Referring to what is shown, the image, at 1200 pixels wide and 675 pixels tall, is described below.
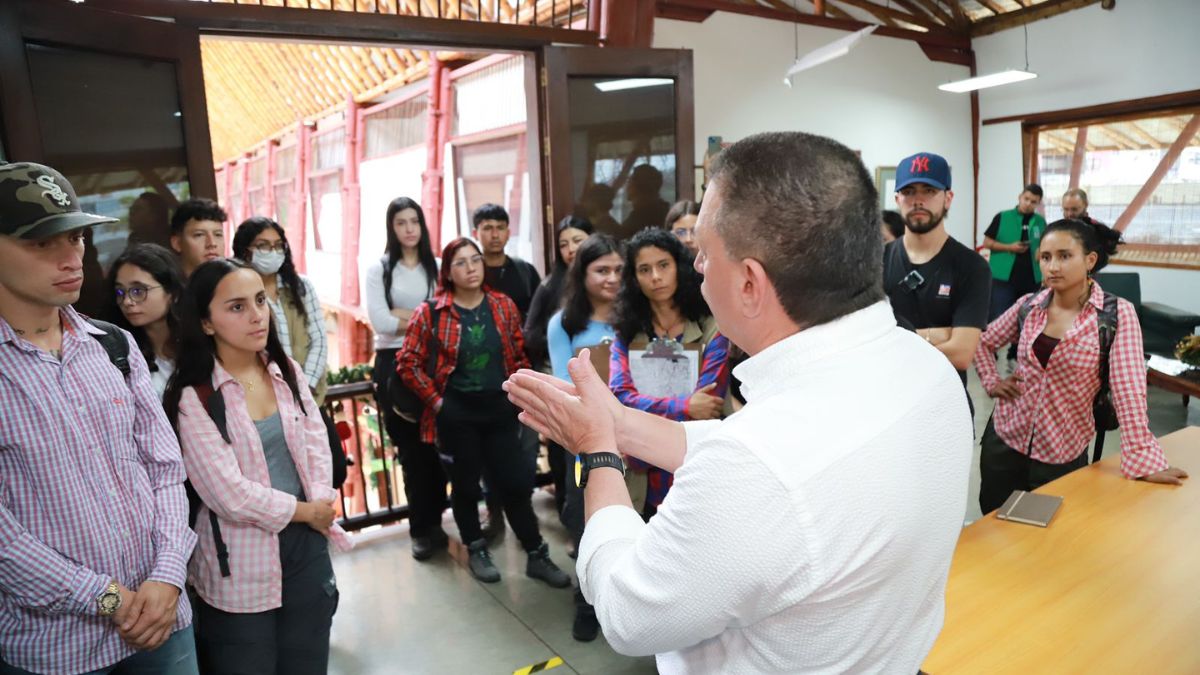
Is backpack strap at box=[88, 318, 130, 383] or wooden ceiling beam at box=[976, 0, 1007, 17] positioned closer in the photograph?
backpack strap at box=[88, 318, 130, 383]

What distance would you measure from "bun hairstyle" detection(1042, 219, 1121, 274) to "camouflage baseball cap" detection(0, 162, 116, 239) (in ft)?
9.68

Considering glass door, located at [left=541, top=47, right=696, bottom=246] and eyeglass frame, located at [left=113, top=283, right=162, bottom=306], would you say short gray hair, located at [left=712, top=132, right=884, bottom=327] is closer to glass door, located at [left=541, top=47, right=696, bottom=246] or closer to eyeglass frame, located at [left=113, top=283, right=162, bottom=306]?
eyeglass frame, located at [left=113, top=283, right=162, bottom=306]

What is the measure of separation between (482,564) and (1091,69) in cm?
808

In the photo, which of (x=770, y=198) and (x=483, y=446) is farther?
(x=483, y=446)

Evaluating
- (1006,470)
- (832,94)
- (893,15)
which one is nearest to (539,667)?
(1006,470)

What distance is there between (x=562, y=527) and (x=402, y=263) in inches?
65.1

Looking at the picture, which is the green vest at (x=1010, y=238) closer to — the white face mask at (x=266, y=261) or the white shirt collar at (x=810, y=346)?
the white face mask at (x=266, y=261)

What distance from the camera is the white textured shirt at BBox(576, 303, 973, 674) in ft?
2.49

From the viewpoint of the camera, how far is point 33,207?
151 centimetres

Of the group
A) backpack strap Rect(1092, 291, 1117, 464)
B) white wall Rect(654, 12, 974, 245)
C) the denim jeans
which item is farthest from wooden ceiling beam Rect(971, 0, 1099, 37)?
the denim jeans

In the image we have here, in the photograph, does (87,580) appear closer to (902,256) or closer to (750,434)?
(750,434)

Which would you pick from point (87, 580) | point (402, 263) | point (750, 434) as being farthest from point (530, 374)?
point (402, 263)

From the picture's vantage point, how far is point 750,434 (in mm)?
777

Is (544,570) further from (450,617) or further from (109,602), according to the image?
(109,602)
